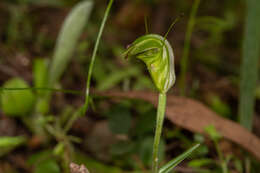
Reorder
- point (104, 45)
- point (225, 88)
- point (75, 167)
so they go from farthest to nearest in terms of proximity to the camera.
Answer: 1. point (104, 45)
2. point (225, 88)
3. point (75, 167)

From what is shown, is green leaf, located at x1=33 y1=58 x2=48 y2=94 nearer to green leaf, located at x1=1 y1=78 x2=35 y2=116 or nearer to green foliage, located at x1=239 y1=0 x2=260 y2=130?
green leaf, located at x1=1 y1=78 x2=35 y2=116

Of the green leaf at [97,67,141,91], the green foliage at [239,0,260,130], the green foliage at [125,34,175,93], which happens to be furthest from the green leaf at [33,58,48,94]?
the green foliage at [239,0,260,130]

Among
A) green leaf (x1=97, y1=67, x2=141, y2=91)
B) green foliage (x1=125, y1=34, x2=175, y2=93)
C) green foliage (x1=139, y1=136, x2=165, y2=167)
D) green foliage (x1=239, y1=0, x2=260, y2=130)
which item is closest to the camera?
green foliage (x1=125, y1=34, x2=175, y2=93)

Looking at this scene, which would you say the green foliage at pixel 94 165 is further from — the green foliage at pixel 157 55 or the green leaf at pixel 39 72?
the green foliage at pixel 157 55

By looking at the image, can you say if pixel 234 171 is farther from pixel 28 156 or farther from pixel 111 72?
pixel 111 72

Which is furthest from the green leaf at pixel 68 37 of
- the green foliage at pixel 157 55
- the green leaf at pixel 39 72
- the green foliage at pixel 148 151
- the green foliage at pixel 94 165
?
the green foliage at pixel 157 55

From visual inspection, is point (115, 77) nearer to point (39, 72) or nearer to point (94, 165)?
point (39, 72)

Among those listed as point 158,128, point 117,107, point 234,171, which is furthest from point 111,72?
point 158,128
